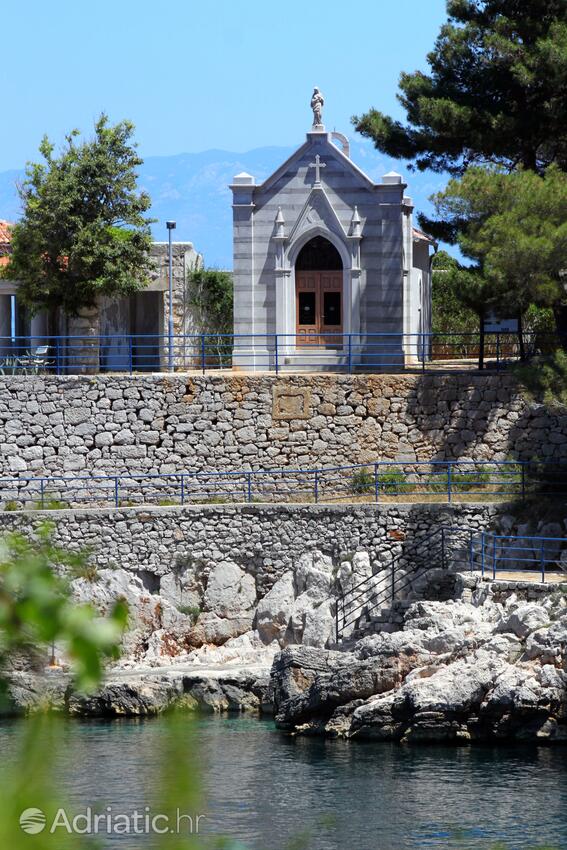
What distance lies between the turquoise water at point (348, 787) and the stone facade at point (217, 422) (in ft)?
24.1

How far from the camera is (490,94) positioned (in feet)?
98.8

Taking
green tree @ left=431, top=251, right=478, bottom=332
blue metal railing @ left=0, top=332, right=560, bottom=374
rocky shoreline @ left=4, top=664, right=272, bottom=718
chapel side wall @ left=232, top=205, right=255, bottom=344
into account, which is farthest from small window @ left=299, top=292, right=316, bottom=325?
green tree @ left=431, top=251, right=478, bottom=332

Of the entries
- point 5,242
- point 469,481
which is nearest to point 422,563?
point 469,481

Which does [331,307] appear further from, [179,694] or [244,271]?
[179,694]

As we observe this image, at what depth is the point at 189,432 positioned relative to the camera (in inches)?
1134

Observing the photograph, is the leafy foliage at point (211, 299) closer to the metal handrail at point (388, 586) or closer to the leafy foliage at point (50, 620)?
the metal handrail at point (388, 586)

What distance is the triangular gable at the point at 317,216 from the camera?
3111cm

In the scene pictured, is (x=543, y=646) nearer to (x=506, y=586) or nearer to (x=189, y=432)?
(x=506, y=586)

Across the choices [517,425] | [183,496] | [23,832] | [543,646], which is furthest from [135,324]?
[23,832]

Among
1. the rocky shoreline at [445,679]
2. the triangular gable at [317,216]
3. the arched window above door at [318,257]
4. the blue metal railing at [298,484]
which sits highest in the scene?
the triangular gable at [317,216]

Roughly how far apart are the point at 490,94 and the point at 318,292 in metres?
5.61

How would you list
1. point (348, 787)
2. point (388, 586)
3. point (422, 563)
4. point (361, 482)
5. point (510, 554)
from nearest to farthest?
point (348, 787) < point (510, 554) < point (388, 586) < point (422, 563) < point (361, 482)

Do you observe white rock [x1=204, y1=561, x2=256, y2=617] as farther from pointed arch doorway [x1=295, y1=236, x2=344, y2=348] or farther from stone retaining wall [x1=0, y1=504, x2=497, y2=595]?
pointed arch doorway [x1=295, y1=236, x2=344, y2=348]

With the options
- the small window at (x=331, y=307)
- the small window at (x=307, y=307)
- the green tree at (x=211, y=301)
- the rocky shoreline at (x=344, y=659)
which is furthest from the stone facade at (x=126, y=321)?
the rocky shoreline at (x=344, y=659)
